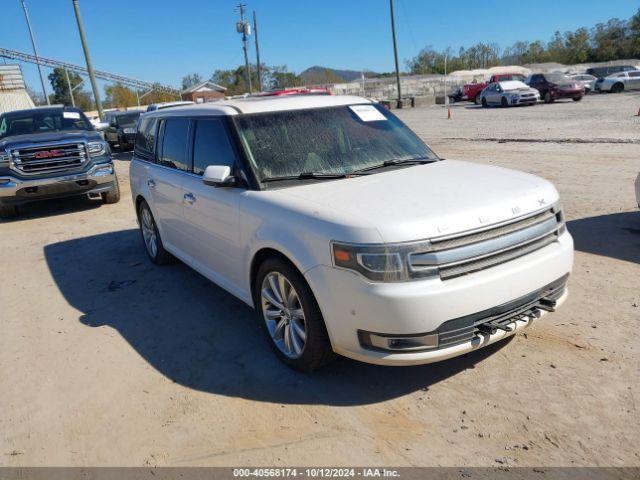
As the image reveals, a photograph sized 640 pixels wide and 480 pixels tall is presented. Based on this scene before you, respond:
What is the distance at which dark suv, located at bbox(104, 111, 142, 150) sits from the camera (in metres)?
20.7

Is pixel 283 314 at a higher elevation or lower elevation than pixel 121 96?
lower

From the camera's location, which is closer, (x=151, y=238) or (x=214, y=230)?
(x=214, y=230)

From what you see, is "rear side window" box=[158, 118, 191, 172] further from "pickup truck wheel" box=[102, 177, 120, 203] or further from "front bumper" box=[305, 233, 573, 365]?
"pickup truck wheel" box=[102, 177, 120, 203]

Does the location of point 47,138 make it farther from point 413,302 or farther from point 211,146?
point 413,302

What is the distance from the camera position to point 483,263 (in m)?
3.06

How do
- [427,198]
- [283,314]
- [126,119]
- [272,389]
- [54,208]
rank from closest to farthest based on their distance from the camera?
1. [427,198]
2. [272,389]
3. [283,314]
4. [54,208]
5. [126,119]

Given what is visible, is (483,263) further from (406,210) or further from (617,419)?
(617,419)

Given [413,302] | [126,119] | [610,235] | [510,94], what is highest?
[126,119]

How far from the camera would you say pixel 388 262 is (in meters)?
2.89

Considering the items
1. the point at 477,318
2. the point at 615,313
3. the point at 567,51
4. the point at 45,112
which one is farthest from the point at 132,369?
the point at 567,51

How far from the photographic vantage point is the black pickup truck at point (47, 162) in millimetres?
9312

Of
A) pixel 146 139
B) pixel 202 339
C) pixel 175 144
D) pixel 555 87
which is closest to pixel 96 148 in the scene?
pixel 146 139

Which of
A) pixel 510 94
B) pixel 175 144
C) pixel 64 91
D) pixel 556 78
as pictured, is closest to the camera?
pixel 175 144

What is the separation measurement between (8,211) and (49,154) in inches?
60.4
